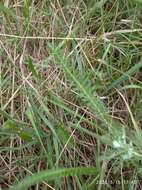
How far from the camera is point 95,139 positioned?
1.23 meters

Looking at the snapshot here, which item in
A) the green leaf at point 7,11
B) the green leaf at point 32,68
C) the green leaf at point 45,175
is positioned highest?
the green leaf at point 7,11

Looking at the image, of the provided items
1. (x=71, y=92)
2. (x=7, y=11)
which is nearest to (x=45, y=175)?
(x=71, y=92)

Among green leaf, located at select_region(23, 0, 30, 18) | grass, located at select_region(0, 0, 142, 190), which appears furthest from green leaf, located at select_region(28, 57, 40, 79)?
green leaf, located at select_region(23, 0, 30, 18)

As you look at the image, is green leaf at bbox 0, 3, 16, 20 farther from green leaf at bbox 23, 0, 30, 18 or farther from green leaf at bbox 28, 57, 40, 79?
green leaf at bbox 28, 57, 40, 79

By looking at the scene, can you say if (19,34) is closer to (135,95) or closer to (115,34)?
(115,34)

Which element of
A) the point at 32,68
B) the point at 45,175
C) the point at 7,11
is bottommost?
the point at 45,175

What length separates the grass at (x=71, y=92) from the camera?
1138 mm

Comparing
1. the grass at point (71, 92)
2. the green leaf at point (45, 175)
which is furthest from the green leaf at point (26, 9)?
the green leaf at point (45, 175)

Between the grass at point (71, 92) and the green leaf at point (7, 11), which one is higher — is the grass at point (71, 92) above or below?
below

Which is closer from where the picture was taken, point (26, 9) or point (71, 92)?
point (71, 92)

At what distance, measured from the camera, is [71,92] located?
1.30 m

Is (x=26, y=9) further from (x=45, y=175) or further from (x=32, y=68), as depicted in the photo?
(x=45, y=175)

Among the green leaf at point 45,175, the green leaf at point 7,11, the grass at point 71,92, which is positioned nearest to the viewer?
the green leaf at point 45,175

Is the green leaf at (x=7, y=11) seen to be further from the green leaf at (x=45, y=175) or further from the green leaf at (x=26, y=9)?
the green leaf at (x=45, y=175)
